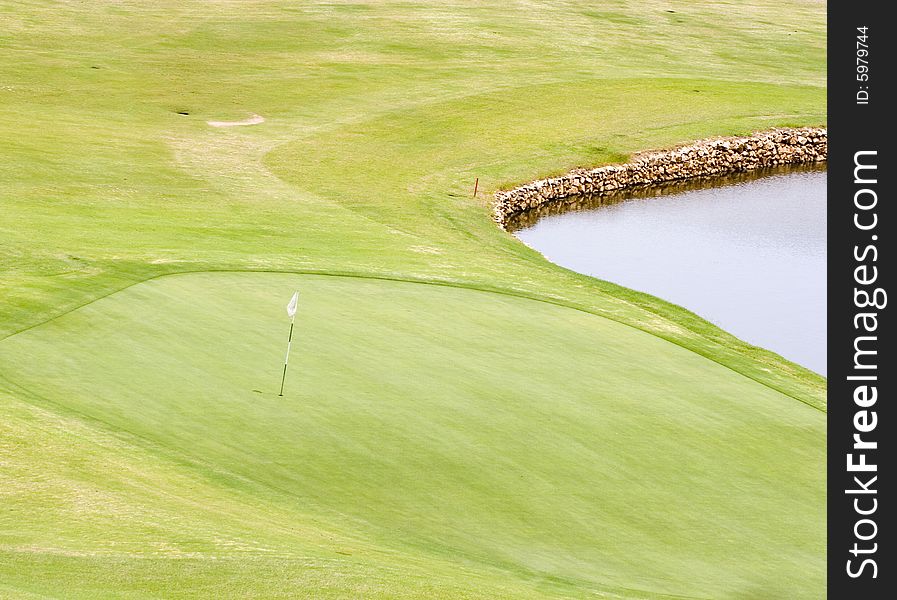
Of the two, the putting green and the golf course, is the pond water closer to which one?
the golf course

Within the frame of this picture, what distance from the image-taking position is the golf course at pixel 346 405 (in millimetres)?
8891

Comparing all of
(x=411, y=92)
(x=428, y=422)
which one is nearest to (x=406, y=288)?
(x=428, y=422)

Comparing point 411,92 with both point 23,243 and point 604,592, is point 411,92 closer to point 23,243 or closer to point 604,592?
point 23,243

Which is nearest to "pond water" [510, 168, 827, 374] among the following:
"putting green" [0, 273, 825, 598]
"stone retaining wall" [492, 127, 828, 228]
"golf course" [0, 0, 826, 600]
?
"stone retaining wall" [492, 127, 828, 228]

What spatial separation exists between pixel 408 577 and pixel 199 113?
2902 centimetres

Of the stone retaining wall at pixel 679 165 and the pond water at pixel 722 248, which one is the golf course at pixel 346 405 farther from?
the pond water at pixel 722 248

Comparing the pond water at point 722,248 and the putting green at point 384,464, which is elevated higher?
the putting green at point 384,464

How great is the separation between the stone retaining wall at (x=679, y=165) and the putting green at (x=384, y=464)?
16.9 m

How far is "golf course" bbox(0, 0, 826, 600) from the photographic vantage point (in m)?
8.89

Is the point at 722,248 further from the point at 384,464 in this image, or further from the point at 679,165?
the point at 384,464

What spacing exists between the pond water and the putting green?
963 centimetres

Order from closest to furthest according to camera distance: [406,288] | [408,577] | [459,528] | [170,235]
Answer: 1. [408,577]
2. [459,528]
3. [406,288]
4. [170,235]

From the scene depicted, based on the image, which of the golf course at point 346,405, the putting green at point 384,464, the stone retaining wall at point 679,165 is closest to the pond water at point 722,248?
the stone retaining wall at point 679,165

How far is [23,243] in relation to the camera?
19.1 m
